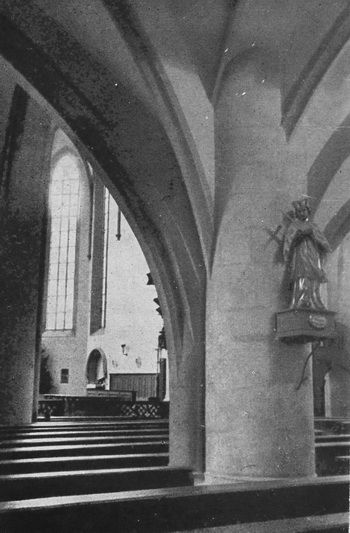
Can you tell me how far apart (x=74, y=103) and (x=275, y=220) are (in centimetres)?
266

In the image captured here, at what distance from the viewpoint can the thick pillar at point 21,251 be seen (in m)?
9.42

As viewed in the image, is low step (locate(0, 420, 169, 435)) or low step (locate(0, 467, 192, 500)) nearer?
low step (locate(0, 467, 192, 500))

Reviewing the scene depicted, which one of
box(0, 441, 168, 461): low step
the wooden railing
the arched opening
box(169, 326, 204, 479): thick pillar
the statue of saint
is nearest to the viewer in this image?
box(0, 441, 168, 461): low step

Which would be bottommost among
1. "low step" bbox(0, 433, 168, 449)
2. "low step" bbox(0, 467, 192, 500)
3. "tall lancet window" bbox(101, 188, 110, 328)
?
"low step" bbox(0, 467, 192, 500)

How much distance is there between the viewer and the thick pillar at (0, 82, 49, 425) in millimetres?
9422

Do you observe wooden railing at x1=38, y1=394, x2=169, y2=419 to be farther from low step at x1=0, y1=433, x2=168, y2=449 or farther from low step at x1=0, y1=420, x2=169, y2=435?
low step at x1=0, y1=433, x2=168, y2=449

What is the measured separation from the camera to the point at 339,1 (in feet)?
21.4

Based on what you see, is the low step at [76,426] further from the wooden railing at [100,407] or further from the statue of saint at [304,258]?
the wooden railing at [100,407]

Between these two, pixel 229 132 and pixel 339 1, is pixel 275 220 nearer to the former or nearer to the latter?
pixel 229 132

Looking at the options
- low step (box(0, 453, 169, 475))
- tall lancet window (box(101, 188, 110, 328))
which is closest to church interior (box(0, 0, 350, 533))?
low step (box(0, 453, 169, 475))

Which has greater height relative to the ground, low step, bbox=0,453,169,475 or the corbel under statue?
the corbel under statue

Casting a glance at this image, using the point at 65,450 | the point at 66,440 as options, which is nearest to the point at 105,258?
the point at 66,440

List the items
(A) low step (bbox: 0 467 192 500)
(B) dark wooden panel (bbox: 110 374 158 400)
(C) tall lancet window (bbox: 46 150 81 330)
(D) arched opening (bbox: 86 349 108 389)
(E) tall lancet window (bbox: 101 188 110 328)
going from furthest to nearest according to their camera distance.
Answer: (C) tall lancet window (bbox: 46 150 81 330) < (E) tall lancet window (bbox: 101 188 110 328) < (D) arched opening (bbox: 86 349 108 389) < (B) dark wooden panel (bbox: 110 374 158 400) < (A) low step (bbox: 0 467 192 500)

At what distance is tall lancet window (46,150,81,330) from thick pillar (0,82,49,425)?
14.3 m
